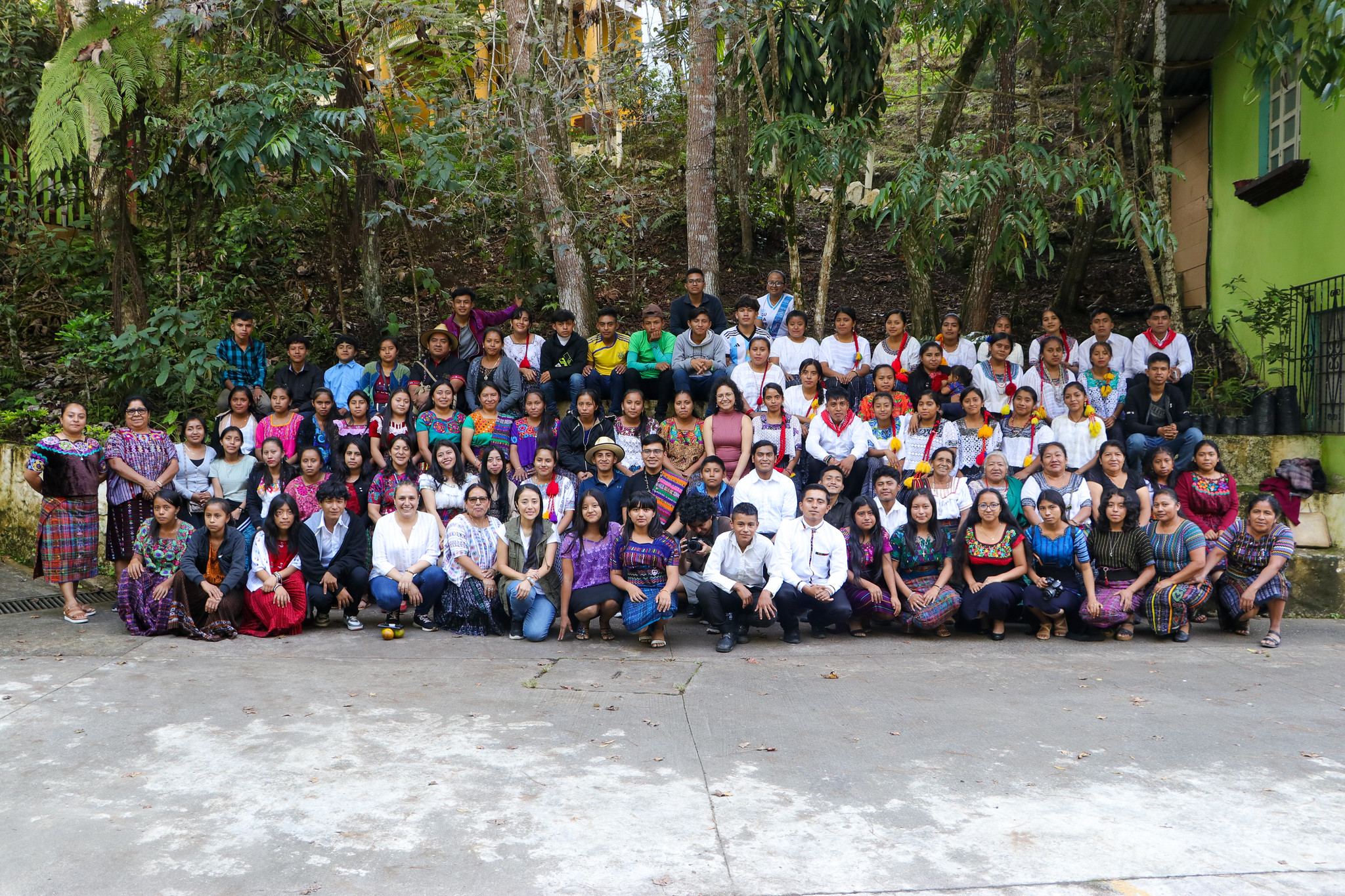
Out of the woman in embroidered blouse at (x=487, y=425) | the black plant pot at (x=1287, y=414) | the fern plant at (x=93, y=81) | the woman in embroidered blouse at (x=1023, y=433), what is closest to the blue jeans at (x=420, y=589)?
the woman in embroidered blouse at (x=487, y=425)

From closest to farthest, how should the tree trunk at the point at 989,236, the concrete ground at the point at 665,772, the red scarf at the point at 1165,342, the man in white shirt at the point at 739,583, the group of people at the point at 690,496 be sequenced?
the concrete ground at the point at 665,772 < the man in white shirt at the point at 739,583 < the group of people at the point at 690,496 < the red scarf at the point at 1165,342 < the tree trunk at the point at 989,236

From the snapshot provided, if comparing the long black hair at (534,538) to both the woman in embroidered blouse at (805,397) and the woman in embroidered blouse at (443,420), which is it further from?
the woman in embroidered blouse at (805,397)

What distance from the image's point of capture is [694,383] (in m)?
8.73

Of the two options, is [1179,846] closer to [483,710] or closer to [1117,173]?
[483,710]

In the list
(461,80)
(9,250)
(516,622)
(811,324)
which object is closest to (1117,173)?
(811,324)

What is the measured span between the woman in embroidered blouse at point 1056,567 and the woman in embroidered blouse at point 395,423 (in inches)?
181

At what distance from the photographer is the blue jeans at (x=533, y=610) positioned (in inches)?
266

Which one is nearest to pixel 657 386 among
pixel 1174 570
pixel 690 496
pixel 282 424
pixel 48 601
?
pixel 690 496

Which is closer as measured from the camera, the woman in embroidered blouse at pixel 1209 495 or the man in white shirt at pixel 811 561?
the man in white shirt at pixel 811 561

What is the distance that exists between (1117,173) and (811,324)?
362cm

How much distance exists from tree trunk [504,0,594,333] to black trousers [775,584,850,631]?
445 cm

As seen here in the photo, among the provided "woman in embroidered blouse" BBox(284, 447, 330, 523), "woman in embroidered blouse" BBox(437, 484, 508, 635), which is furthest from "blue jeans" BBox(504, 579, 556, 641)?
"woman in embroidered blouse" BBox(284, 447, 330, 523)

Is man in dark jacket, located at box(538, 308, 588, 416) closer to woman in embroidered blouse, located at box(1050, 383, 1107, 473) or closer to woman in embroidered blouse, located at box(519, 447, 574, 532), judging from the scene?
woman in embroidered blouse, located at box(519, 447, 574, 532)

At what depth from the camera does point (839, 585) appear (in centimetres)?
671
